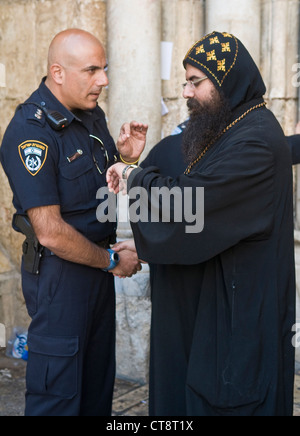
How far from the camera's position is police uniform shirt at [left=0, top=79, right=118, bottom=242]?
7.87ft

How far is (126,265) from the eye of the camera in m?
2.75

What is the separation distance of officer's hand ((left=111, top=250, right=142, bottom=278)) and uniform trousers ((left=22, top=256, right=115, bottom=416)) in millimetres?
83

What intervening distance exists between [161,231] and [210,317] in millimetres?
416

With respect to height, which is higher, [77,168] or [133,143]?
[133,143]

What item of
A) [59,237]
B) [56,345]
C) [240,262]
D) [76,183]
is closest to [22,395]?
[56,345]

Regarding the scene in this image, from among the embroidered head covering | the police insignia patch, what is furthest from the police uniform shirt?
the embroidered head covering

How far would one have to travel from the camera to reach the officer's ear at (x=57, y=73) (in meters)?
2.58

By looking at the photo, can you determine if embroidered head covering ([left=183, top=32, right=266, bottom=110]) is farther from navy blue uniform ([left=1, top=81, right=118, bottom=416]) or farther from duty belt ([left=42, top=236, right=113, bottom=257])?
duty belt ([left=42, top=236, right=113, bottom=257])

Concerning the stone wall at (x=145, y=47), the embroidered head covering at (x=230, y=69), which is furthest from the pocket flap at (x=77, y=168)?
the stone wall at (x=145, y=47)

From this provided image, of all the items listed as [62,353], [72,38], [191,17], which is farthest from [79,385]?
[191,17]

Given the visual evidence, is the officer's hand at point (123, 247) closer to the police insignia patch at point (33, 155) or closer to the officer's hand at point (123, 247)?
the officer's hand at point (123, 247)

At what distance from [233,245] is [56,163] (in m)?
0.86

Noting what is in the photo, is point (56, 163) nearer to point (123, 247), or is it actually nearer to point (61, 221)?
point (61, 221)
